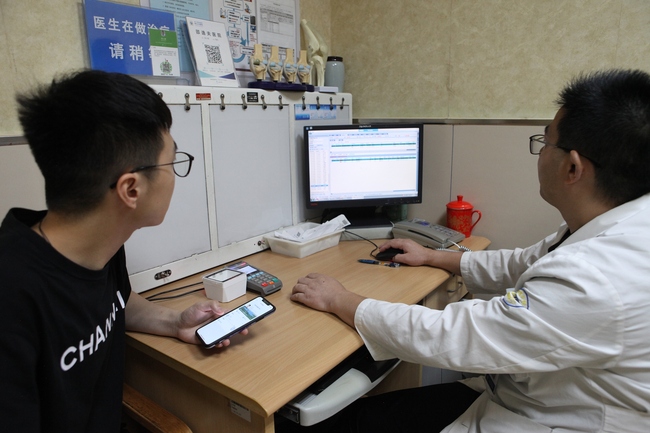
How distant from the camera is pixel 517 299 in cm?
96

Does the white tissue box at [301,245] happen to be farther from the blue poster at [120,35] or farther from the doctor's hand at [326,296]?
the blue poster at [120,35]

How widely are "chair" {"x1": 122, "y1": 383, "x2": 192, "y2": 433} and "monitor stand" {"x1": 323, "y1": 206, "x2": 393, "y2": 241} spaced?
1.06 m

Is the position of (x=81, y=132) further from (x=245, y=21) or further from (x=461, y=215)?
(x=461, y=215)

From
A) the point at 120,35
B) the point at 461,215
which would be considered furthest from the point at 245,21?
the point at 461,215

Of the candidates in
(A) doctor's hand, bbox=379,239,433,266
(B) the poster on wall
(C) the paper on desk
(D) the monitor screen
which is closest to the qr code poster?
(B) the poster on wall

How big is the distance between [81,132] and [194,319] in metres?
0.55

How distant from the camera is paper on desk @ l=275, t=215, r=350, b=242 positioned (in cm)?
180

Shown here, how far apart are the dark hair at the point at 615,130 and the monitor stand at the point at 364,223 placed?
3.27 feet

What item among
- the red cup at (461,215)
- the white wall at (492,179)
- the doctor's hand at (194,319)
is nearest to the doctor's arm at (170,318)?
the doctor's hand at (194,319)

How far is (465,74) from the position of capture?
2.01m

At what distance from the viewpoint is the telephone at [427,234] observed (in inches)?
71.3

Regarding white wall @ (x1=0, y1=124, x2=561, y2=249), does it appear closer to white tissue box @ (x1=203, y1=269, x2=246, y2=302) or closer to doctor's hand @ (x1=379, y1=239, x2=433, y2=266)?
doctor's hand @ (x1=379, y1=239, x2=433, y2=266)

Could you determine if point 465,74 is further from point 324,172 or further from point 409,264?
point 409,264

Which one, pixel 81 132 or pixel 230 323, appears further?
pixel 230 323
